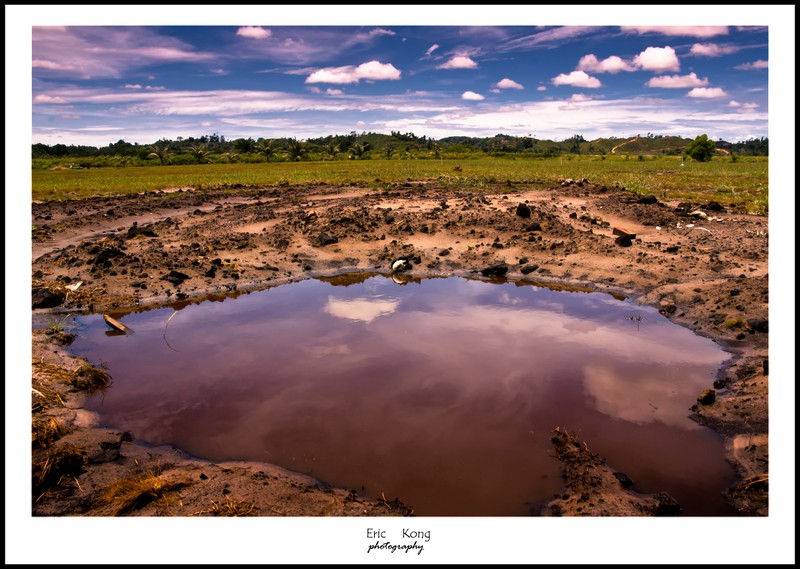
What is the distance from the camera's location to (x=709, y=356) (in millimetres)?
8000

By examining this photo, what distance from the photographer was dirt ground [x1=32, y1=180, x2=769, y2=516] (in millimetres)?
4820

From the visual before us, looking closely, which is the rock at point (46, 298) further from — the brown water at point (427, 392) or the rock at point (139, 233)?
the rock at point (139, 233)

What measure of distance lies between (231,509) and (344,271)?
932 centimetres

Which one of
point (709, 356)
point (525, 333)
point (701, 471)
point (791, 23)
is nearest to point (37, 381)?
point (525, 333)

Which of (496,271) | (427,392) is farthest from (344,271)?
(427,392)

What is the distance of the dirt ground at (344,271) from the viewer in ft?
15.8

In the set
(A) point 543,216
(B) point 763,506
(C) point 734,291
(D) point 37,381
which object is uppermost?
(A) point 543,216

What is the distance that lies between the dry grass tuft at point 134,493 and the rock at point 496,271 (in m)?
9.62

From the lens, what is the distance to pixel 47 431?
5.68m

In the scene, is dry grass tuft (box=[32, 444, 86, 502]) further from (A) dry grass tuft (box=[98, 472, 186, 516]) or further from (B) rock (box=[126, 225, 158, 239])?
(B) rock (box=[126, 225, 158, 239])

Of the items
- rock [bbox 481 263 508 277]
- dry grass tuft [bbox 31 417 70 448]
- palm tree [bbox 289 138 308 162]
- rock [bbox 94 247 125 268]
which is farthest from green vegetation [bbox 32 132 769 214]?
dry grass tuft [bbox 31 417 70 448]

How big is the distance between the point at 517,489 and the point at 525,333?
14.5 ft

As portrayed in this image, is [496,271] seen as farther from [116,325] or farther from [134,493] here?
[134,493]

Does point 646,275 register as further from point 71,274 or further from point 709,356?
point 71,274
